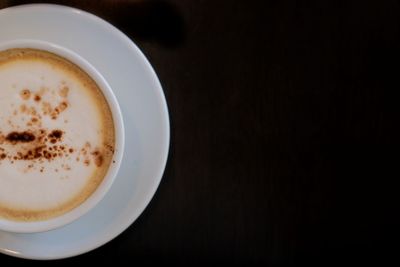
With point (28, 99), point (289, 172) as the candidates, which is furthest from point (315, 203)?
point (28, 99)

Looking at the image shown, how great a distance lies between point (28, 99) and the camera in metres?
0.95

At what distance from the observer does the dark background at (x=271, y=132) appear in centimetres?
111

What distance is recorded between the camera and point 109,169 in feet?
3.18

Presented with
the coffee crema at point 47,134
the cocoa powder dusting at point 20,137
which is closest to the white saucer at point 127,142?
the coffee crema at point 47,134

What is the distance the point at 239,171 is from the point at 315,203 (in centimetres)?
18

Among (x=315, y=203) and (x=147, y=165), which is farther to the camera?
(x=315, y=203)

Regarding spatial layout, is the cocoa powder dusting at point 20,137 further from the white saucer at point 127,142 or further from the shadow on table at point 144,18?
the shadow on table at point 144,18

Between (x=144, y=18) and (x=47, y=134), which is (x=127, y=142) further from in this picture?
(x=144, y=18)

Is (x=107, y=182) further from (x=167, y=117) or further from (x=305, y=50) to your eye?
(x=305, y=50)

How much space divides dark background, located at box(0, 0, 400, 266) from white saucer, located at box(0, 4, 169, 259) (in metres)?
0.08

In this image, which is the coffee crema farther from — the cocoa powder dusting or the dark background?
the dark background

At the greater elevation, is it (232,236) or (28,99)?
(28,99)

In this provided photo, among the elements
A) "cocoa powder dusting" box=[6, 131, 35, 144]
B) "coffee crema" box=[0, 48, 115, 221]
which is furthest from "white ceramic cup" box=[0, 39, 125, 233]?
"cocoa powder dusting" box=[6, 131, 35, 144]

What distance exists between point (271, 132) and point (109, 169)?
1.16 feet
